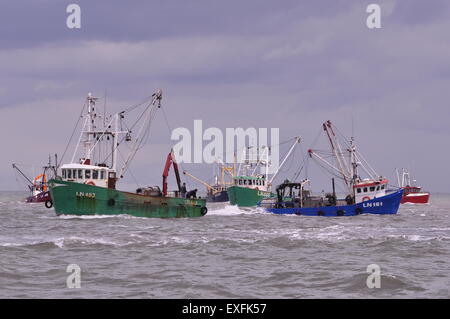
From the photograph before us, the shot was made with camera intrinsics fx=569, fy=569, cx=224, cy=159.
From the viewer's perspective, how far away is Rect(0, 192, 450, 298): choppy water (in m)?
20.2

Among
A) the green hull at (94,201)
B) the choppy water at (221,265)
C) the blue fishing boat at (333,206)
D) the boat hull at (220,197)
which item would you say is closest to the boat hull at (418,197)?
the boat hull at (220,197)

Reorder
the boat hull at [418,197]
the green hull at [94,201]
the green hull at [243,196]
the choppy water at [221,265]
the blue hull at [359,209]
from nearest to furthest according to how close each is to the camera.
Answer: the choppy water at [221,265]
the green hull at [94,201]
the blue hull at [359,209]
the green hull at [243,196]
the boat hull at [418,197]

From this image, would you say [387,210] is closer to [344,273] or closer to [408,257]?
[408,257]

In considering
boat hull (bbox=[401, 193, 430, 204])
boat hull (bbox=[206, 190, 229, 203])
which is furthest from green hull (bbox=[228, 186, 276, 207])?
boat hull (bbox=[401, 193, 430, 204])

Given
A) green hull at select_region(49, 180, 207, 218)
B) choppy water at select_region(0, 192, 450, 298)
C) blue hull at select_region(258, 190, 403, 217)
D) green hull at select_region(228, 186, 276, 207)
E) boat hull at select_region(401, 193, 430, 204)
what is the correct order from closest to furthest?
choppy water at select_region(0, 192, 450, 298)
green hull at select_region(49, 180, 207, 218)
blue hull at select_region(258, 190, 403, 217)
green hull at select_region(228, 186, 276, 207)
boat hull at select_region(401, 193, 430, 204)

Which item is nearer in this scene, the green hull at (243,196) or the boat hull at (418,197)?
the green hull at (243,196)

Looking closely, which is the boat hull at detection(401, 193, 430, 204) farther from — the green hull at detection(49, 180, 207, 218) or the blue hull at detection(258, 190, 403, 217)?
the green hull at detection(49, 180, 207, 218)

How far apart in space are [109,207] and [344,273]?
39309mm

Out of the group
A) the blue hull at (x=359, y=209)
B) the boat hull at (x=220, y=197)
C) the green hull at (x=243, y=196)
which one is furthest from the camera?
the boat hull at (x=220, y=197)

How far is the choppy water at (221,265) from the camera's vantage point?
20.2m

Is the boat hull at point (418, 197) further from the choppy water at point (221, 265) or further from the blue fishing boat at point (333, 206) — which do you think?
the choppy water at point (221, 265)

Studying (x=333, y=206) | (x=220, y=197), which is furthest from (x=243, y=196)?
(x=220, y=197)

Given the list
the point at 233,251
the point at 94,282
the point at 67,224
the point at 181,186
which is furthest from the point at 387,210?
the point at 94,282

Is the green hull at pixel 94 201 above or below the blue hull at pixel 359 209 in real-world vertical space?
above
